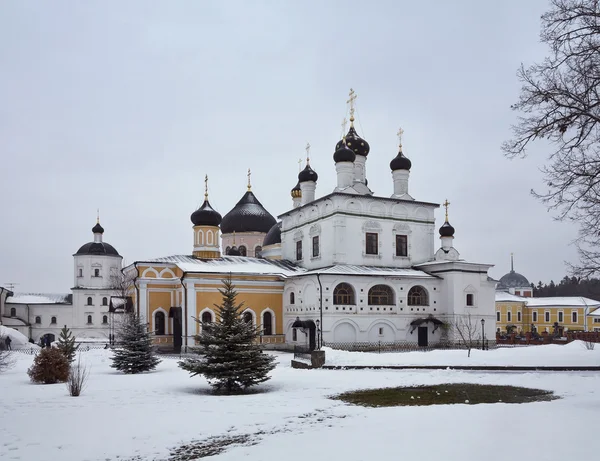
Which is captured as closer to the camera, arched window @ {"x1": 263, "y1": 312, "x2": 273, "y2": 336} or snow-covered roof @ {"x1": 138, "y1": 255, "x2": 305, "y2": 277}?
snow-covered roof @ {"x1": 138, "y1": 255, "x2": 305, "y2": 277}

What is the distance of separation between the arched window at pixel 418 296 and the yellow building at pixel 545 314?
34.0m

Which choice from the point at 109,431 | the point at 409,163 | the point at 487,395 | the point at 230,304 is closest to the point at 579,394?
the point at 487,395

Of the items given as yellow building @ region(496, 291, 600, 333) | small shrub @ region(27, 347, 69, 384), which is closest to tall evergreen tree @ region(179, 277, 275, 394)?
small shrub @ region(27, 347, 69, 384)

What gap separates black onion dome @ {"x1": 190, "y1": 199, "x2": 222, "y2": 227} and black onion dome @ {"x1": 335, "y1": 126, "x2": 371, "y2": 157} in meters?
9.05

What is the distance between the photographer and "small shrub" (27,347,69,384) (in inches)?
628

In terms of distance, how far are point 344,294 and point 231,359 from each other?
15506 mm

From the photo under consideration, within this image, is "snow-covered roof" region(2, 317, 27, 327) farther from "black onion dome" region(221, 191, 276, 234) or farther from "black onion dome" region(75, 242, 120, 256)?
"black onion dome" region(221, 191, 276, 234)

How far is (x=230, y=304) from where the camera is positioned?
576 inches

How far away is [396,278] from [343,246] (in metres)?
3.24

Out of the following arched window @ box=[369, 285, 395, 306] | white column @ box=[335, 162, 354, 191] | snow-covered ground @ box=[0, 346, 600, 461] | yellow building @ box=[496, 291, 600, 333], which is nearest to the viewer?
snow-covered ground @ box=[0, 346, 600, 461]

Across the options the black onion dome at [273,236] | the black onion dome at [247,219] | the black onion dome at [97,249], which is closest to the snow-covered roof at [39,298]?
the black onion dome at [97,249]

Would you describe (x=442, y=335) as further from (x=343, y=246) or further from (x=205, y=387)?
(x=205, y=387)

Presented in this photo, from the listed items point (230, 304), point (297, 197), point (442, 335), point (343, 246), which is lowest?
point (442, 335)

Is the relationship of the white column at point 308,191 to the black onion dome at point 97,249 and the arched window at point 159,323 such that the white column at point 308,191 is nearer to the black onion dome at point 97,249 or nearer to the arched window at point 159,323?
the arched window at point 159,323
